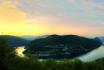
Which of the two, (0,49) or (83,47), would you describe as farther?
(83,47)

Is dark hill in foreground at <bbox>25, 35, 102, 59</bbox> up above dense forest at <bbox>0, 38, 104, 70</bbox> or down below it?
below

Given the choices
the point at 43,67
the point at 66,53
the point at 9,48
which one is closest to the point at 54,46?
the point at 66,53

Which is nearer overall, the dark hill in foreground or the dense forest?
the dense forest

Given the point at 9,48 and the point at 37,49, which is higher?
the point at 9,48

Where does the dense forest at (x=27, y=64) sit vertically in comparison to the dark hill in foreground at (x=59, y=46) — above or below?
above

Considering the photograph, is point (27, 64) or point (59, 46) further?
point (59, 46)

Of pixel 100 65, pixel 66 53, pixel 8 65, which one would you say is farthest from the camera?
pixel 66 53

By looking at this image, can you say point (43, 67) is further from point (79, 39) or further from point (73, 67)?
point (79, 39)

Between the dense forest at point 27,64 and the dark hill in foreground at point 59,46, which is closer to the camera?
the dense forest at point 27,64
